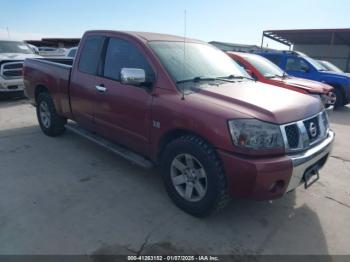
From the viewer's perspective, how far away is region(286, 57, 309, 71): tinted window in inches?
409

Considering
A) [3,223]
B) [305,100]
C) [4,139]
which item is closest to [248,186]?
[305,100]

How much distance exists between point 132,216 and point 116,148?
3.66ft

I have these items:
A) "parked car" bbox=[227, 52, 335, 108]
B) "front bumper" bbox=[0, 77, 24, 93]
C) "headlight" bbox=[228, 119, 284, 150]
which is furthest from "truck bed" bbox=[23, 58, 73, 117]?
"parked car" bbox=[227, 52, 335, 108]

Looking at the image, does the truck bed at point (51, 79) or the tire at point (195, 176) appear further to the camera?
the truck bed at point (51, 79)

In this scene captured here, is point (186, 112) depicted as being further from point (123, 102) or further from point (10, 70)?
point (10, 70)

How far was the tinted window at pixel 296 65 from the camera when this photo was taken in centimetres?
1040

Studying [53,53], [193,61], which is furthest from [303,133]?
[53,53]

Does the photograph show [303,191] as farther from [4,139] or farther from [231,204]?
[4,139]

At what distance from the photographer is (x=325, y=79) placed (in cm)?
1027

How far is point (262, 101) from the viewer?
3.04 meters

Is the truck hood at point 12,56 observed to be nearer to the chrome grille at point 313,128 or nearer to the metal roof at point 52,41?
the chrome grille at point 313,128

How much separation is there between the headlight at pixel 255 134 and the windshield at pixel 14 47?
10200 millimetres

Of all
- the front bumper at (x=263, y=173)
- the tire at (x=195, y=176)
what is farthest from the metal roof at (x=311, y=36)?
the tire at (x=195, y=176)

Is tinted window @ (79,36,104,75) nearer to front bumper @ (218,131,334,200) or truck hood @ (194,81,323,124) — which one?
truck hood @ (194,81,323,124)
